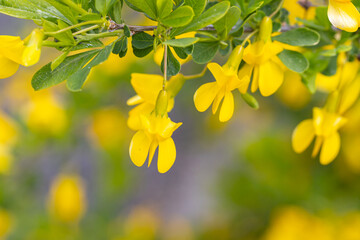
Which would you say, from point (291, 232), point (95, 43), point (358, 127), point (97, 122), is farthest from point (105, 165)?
point (95, 43)

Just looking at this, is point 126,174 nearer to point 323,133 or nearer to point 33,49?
point 323,133

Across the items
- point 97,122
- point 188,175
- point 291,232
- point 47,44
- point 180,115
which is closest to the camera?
point 47,44

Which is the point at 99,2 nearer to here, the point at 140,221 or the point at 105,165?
the point at 105,165

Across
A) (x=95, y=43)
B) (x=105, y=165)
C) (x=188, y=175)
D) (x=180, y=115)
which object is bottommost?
(x=188, y=175)

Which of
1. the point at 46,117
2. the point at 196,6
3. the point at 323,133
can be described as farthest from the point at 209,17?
the point at 46,117

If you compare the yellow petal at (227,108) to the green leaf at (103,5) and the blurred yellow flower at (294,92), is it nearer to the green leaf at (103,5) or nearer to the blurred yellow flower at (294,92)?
the green leaf at (103,5)
